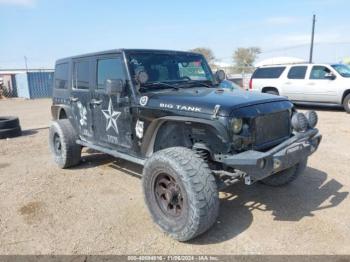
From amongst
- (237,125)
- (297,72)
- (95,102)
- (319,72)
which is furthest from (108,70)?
(297,72)

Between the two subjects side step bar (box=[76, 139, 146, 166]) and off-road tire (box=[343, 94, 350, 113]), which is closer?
side step bar (box=[76, 139, 146, 166])

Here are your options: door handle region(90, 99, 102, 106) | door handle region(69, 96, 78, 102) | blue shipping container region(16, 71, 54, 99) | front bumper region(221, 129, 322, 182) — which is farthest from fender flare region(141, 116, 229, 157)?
blue shipping container region(16, 71, 54, 99)

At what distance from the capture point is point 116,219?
166 inches

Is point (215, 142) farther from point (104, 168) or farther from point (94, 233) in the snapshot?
point (104, 168)

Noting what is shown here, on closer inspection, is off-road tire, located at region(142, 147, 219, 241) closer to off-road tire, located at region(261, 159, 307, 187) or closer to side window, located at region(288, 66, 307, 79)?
off-road tire, located at region(261, 159, 307, 187)

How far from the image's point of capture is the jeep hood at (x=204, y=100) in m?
3.67

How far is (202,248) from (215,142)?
1094 mm

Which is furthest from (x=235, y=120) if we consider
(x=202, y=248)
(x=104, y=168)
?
(x=104, y=168)

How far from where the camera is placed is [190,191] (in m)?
3.44

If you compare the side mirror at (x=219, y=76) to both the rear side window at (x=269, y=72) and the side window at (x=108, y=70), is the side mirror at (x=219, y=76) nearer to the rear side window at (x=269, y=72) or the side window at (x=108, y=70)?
the side window at (x=108, y=70)

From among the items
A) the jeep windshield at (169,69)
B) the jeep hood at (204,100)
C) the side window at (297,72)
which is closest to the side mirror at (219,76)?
the jeep windshield at (169,69)

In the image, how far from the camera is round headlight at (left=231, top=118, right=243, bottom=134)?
354 centimetres

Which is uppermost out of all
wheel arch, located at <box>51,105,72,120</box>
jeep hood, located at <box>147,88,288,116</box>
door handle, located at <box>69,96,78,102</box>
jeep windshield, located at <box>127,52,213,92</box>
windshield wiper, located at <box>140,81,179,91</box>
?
jeep windshield, located at <box>127,52,213,92</box>

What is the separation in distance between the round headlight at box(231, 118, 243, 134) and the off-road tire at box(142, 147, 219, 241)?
0.46m
